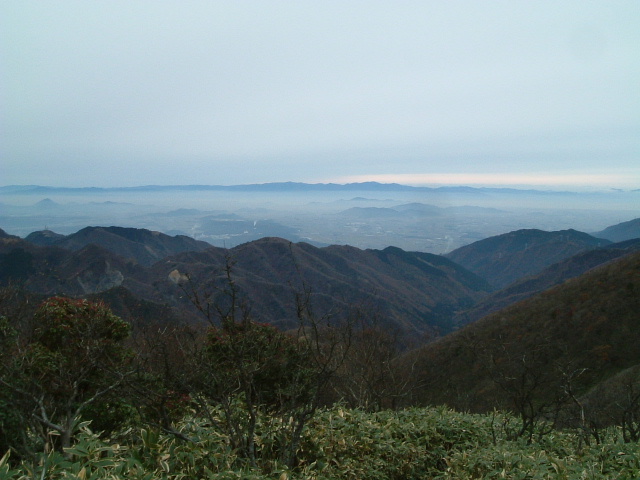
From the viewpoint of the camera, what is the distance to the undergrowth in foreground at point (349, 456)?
3.00m

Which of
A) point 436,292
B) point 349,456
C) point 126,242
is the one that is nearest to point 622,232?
point 436,292

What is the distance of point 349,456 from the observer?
4078mm

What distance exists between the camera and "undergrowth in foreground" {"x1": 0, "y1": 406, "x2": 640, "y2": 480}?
3002 mm

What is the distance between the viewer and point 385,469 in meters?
4.04

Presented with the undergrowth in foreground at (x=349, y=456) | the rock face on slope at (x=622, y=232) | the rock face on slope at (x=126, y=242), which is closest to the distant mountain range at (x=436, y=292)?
the rock face on slope at (x=126, y=242)

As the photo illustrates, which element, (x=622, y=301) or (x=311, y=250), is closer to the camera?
(x=622, y=301)

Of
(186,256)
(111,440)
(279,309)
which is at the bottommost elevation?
(279,309)

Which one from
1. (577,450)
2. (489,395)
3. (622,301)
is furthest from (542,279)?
(577,450)

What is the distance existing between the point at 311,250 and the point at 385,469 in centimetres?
8463

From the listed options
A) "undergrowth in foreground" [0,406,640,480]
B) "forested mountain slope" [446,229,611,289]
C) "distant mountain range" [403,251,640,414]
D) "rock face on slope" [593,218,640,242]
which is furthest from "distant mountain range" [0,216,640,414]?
"rock face on slope" [593,218,640,242]

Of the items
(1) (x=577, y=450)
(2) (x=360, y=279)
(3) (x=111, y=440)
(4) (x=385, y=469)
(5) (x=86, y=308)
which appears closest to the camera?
(3) (x=111, y=440)

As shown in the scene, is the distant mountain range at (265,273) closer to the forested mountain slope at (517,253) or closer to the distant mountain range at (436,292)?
the distant mountain range at (436,292)

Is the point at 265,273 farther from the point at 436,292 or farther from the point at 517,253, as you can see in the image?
the point at 517,253

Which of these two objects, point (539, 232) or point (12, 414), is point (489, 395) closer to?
point (12, 414)
